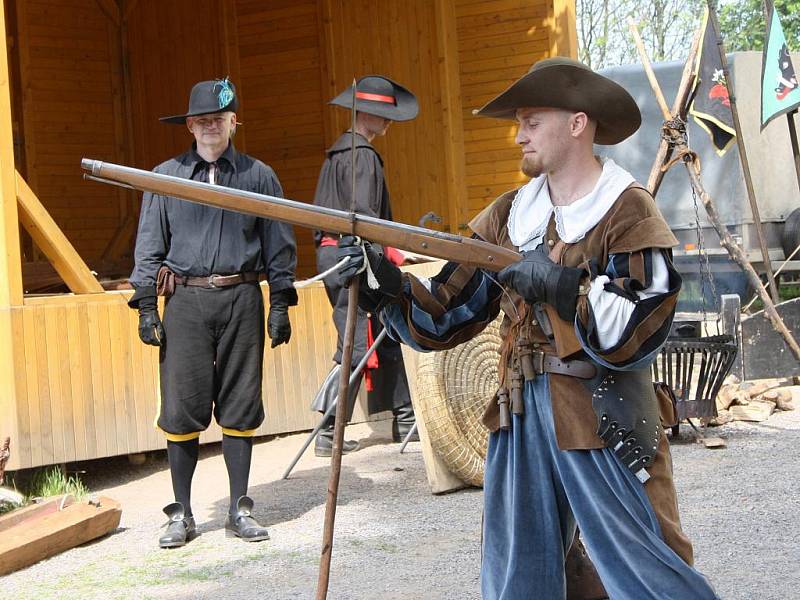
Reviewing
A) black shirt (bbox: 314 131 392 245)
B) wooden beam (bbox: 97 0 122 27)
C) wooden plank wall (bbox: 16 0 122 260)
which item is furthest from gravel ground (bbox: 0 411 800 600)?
wooden beam (bbox: 97 0 122 27)

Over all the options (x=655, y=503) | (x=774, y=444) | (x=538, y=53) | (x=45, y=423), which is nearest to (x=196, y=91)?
(x=45, y=423)

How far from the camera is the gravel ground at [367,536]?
454 cm

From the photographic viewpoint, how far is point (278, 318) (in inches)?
210

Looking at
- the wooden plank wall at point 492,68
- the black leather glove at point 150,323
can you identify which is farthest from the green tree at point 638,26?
the black leather glove at point 150,323

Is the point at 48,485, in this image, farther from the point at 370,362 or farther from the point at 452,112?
the point at 452,112

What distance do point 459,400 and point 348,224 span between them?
2.91 meters

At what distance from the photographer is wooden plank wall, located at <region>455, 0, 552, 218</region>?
31.9 ft

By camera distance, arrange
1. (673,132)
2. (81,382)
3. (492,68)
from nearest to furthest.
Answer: (81,382), (673,132), (492,68)

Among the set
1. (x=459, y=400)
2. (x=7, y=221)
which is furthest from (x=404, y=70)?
(x=459, y=400)

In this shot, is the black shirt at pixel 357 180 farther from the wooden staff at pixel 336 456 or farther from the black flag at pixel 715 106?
the wooden staff at pixel 336 456

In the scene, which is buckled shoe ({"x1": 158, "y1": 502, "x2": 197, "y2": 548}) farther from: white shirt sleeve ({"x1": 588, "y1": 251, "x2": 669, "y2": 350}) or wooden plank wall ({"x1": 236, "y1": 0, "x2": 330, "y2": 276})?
wooden plank wall ({"x1": 236, "y1": 0, "x2": 330, "y2": 276})

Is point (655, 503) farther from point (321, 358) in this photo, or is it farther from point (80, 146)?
point (80, 146)

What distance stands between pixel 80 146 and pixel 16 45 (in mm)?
1184

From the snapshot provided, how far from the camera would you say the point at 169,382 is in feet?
17.2
